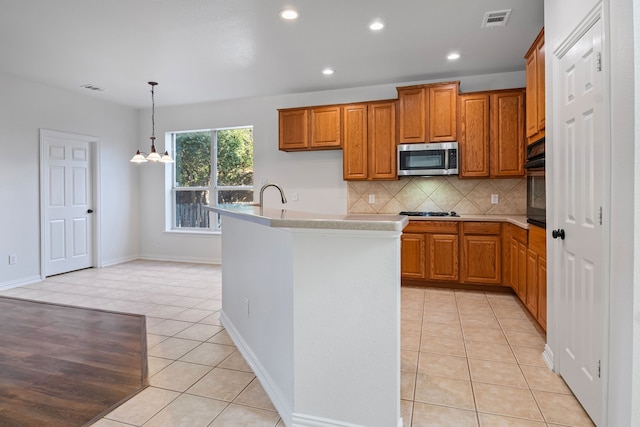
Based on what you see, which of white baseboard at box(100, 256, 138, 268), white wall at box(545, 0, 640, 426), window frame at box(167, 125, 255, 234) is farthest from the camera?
window frame at box(167, 125, 255, 234)

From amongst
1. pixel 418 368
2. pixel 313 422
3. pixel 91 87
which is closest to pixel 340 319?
pixel 313 422

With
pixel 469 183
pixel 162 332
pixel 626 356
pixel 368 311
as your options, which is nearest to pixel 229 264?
pixel 162 332

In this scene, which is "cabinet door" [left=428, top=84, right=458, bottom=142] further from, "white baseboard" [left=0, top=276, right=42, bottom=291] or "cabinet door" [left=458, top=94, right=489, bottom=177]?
"white baseboard" [left=0, top=276, right=42, bottom=291]

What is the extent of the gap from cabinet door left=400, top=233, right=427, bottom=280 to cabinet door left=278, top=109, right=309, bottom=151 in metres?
1.90

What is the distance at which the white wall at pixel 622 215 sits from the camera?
1.37 m

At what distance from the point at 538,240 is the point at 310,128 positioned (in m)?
3.13

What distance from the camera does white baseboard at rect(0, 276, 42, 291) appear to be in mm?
4508

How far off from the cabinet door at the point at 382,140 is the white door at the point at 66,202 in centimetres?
435

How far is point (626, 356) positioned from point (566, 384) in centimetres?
88

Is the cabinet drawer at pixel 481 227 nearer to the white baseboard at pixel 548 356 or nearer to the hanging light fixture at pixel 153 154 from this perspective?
the white baseboard at pixel 548 356

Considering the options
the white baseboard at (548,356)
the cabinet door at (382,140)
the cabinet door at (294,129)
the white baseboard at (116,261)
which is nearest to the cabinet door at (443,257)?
the cabinet door at (382,140)

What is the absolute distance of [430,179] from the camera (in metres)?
4.77

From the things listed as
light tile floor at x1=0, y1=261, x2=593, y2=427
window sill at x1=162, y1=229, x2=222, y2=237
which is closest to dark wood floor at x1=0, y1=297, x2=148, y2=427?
light tile floor at x1=0, y1=261, x2=593, y2=427

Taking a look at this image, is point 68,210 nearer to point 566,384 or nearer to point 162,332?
point 162,332
